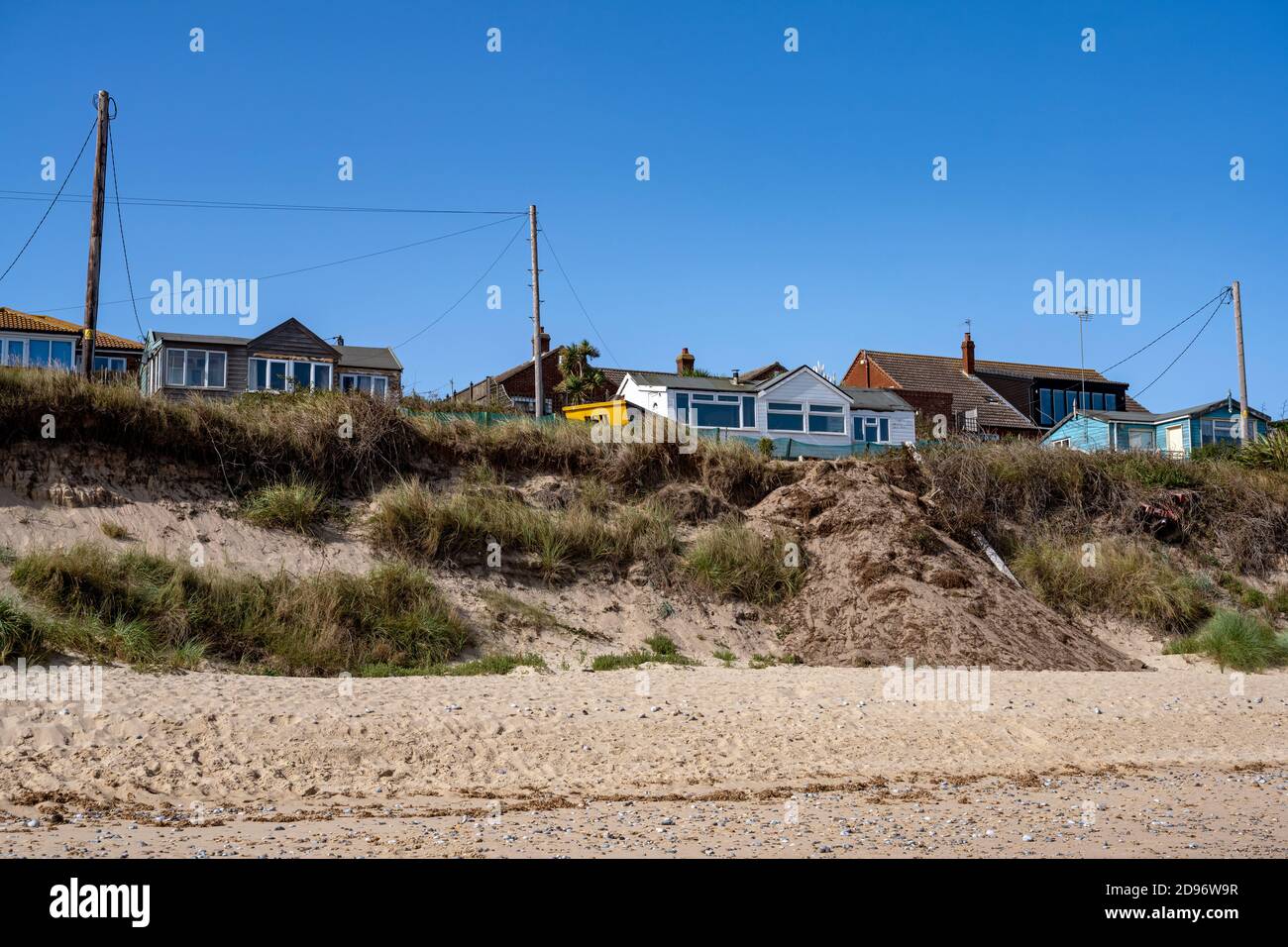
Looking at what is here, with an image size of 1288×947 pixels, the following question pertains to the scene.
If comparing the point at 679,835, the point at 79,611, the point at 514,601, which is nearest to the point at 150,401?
the point at 79,611

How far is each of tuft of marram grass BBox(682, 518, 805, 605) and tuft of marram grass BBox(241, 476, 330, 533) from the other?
6.49m

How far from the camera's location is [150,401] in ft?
61.3

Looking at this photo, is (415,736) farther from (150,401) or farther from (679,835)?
(150,401)

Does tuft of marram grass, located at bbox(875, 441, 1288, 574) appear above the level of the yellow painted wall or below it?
below

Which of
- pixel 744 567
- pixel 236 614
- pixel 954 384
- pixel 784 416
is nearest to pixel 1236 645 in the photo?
pixel 744 567

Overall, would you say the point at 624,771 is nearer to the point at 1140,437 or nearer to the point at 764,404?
the point at 764,404

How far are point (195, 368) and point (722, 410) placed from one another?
18125 millimetres

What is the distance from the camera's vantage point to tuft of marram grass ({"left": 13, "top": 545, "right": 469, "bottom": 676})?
14.0 m

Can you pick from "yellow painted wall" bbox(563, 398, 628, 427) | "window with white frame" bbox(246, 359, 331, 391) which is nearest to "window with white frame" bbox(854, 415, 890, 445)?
"yellow painted wall" bbox(563, 398, 628, 427)

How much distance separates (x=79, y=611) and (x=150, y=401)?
18.4 feet

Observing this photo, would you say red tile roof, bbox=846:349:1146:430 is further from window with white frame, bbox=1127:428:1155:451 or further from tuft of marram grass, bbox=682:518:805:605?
tuft of marram grass, bbox=682:518:805:605

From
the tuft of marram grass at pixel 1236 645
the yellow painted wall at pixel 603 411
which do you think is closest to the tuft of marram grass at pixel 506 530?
the yellow painted wall at pixel 603 411
